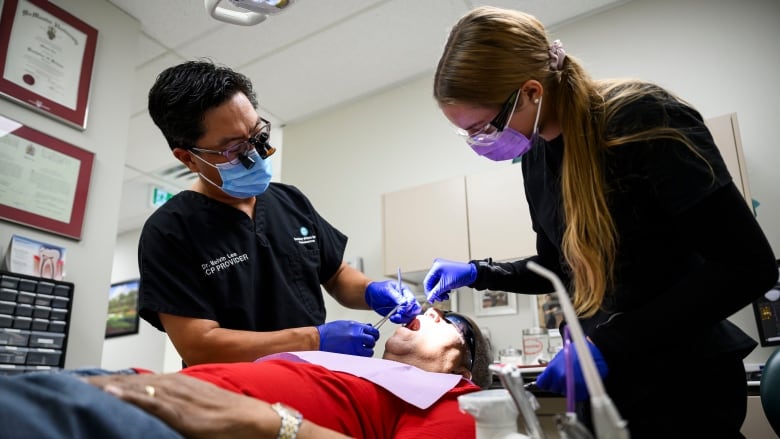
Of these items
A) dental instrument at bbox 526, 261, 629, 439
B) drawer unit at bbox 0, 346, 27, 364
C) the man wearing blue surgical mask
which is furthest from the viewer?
drawer unit at bbox 0, 346, 27, 364

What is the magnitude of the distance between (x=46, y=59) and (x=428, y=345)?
1959 millimetres

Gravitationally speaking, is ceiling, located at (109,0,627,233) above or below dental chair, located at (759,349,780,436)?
above

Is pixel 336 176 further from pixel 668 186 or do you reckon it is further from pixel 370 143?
pixel 668 186

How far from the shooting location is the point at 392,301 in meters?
1.71

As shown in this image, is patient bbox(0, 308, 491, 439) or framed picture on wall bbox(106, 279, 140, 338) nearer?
patient bbox(0, 308, 491, 439)

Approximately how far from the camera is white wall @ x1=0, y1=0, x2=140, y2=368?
2.18 metres

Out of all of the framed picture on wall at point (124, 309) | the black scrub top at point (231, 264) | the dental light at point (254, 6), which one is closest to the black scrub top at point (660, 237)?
the black scrub top at point (231, 264)

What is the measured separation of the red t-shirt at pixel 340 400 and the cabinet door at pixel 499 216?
140 cm

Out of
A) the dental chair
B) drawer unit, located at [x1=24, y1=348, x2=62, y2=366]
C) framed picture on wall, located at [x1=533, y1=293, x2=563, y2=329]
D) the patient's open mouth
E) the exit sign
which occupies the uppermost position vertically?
the exit sign

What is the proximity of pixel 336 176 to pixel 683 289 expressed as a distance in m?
3.00

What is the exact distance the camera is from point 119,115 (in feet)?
8.38

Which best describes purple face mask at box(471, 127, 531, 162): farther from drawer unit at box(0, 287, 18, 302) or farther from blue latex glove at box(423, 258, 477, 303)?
drawer unit at box(0, 287, 18, 302)

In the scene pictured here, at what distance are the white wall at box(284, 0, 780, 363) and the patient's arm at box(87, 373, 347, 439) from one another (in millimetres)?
2059

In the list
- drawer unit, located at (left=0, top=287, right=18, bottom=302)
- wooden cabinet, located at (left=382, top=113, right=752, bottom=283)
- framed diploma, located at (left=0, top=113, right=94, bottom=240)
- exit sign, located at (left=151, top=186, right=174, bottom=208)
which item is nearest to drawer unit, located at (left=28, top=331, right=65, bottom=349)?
drawer unit, located at (left=0, top=287, right=18, bottom=302)
